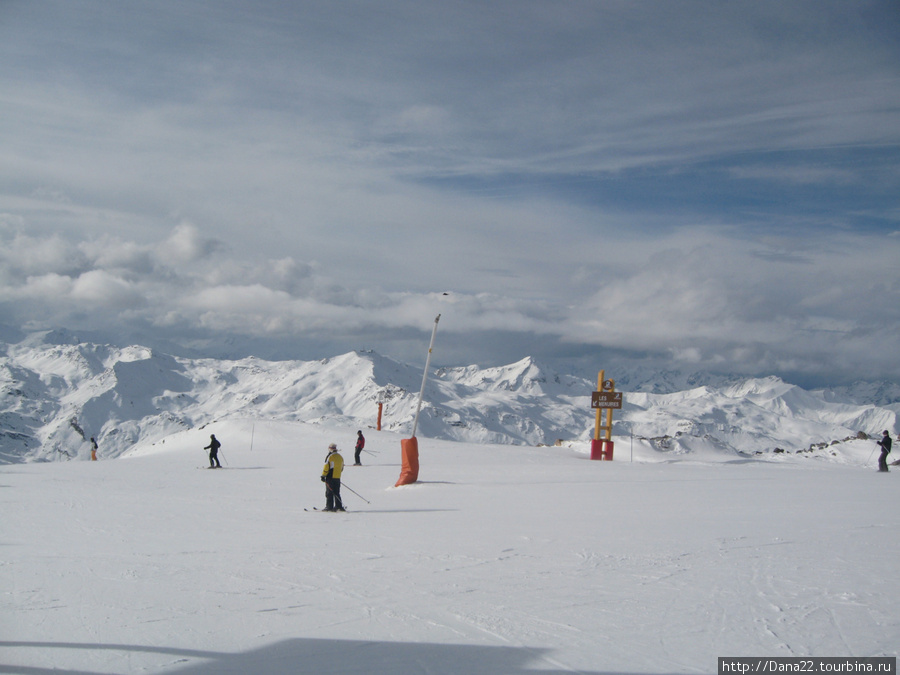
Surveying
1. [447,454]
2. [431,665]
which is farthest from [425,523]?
[447,454]

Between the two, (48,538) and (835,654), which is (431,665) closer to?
(835,654)

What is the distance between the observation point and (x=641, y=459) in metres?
39.1

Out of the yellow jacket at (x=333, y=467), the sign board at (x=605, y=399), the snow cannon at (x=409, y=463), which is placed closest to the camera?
the yellow jacket at (x=333, y=467)

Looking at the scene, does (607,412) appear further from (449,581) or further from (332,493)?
(449,581)

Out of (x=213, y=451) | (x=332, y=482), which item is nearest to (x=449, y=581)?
(x=332, y=482)

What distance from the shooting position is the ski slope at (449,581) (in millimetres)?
6227

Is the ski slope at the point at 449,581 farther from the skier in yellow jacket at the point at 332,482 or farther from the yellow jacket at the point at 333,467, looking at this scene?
the yellow jacket at the point at 333,467

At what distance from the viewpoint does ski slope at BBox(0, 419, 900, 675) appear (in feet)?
20.4

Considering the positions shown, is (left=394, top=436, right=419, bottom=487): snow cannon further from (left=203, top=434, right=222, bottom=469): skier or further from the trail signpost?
the trail signpost

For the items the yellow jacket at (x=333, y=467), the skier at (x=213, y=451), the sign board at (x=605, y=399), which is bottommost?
the skier at (x=213, y=451)

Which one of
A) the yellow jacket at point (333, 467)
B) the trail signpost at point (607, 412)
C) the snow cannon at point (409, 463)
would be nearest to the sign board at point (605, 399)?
the trail signpost at point (607, 412)

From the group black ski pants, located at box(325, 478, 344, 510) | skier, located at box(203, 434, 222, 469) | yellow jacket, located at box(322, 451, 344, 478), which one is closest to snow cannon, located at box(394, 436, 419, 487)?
yellow jacket, located at box(322, 451, 344, 478)

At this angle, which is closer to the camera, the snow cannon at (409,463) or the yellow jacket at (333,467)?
the yellow jacket at (333,467)

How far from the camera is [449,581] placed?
Result: 28.4ft
